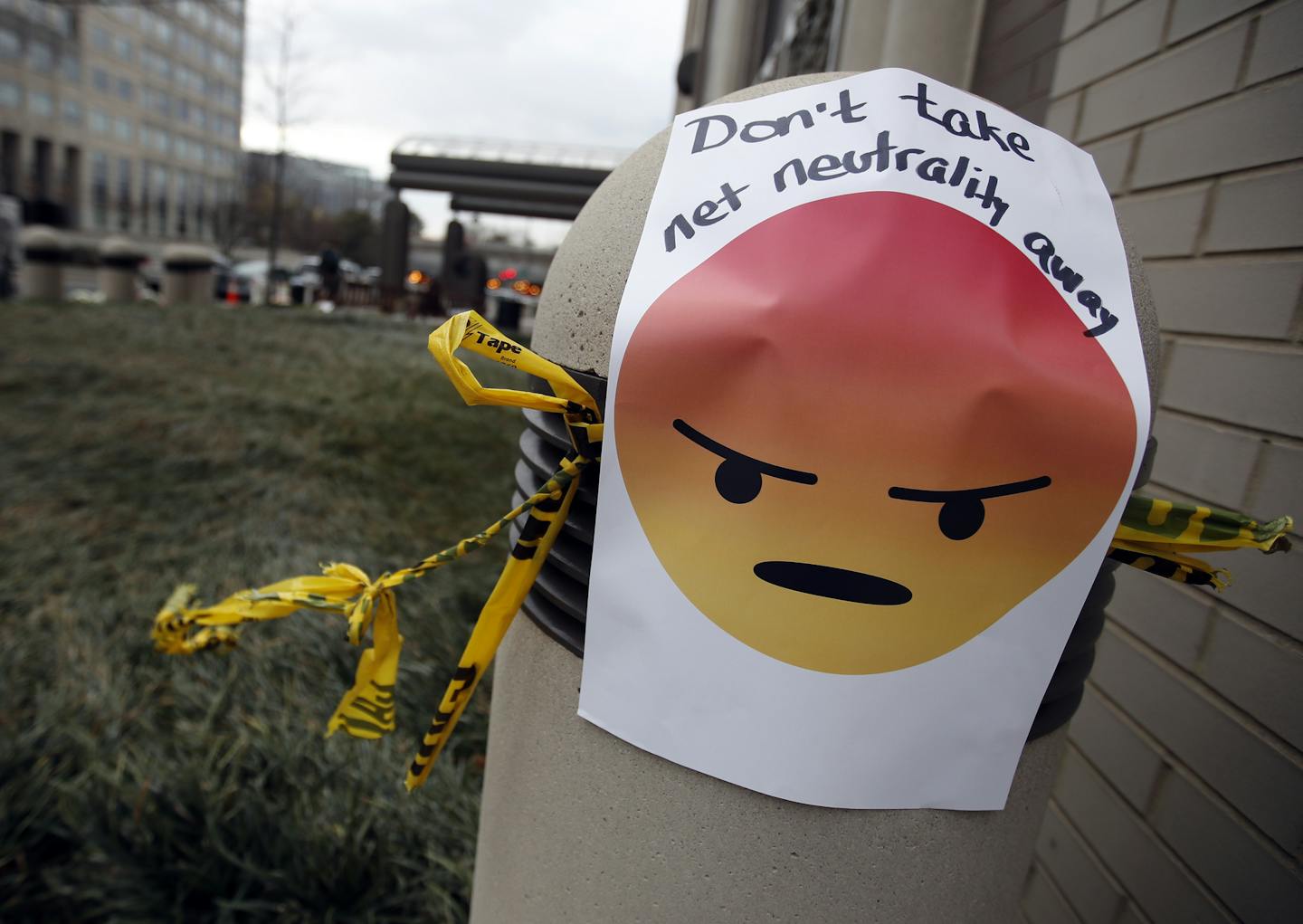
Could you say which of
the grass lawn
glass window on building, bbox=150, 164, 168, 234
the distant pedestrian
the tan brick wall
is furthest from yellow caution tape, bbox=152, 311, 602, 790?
glass window on building, bbox=150, 164, 168, 234

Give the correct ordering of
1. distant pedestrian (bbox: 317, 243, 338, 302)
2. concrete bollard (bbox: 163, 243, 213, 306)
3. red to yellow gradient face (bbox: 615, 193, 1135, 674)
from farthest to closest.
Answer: distant pedestrian (bbox: 317, 243, 338, 302) < concrete bollard (bbox: 163, 243, 213, 306) < red to yellow gradient face (bbox: 615, 193, 1135, 674)

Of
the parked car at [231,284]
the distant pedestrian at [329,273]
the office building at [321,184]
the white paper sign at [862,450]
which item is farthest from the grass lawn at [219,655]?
the office building at [321,184]

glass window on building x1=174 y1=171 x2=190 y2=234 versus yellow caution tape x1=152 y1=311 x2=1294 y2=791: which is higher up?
glass window on building x1=174 y1=171 x2=190 y2=234

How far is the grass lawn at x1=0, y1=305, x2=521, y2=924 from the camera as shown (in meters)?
2.11

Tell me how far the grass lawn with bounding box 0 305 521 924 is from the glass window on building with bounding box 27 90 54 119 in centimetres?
6479

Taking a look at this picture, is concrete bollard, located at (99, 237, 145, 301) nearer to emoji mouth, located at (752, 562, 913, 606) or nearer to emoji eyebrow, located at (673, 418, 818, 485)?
emoji eyebrow, located at (673, 418, 818, 485)

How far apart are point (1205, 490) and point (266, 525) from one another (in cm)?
423

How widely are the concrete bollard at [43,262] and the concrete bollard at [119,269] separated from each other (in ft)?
2.63

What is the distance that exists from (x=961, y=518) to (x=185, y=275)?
1537 centimetres

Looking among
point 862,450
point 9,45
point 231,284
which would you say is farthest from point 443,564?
point 9,45

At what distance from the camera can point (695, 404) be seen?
91cm

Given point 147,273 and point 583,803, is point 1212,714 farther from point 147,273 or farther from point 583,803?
point 147,273

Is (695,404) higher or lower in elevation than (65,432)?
higher

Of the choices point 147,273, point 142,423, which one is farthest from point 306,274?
point 142,423
